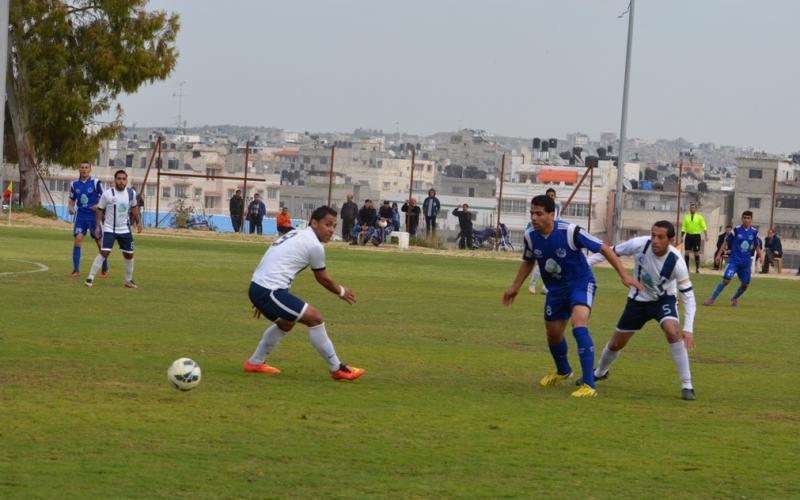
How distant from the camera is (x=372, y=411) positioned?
37.6 ft

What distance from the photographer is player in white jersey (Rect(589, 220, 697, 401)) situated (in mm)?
13094

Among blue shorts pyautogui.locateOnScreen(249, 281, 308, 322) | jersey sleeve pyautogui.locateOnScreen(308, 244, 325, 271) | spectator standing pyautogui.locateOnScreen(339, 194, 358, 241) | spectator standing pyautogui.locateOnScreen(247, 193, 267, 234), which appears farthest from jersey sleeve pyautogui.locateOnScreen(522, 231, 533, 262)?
spectator standing pyautogui.locateOnScreen(247, 193, 267, 234)

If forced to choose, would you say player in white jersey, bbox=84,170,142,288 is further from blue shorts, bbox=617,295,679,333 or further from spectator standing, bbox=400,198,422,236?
spectator standing, bbox=400,198,422,236

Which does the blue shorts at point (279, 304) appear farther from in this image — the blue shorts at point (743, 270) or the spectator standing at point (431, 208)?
the spectator standing at point (431, 208)

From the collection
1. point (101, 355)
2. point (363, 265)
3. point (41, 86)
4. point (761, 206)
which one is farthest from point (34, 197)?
point (761, 206)

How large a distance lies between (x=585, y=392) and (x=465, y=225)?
116ft

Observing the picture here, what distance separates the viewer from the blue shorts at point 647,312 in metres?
13.3

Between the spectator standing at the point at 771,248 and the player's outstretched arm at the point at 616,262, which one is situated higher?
the player's outstretched arm at the point at 616,262

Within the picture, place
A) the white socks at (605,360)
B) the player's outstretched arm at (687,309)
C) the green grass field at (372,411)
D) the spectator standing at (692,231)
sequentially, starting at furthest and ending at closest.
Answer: the spectator standing at (692,231), the white socks at (605,360), the player's outstretched arm at (687,309), the green grass field at (372,411)

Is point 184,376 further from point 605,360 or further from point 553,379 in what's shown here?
point 605,360

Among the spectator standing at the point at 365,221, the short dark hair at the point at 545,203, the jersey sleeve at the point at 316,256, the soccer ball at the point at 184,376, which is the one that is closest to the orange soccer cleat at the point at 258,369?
the jersey sleeve at the point at 316,256

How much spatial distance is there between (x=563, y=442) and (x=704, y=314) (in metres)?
15.5

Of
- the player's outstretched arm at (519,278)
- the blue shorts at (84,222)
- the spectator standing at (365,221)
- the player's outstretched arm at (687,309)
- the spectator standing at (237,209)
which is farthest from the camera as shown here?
the spectator standing at (237,209)

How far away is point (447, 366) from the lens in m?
15.1
